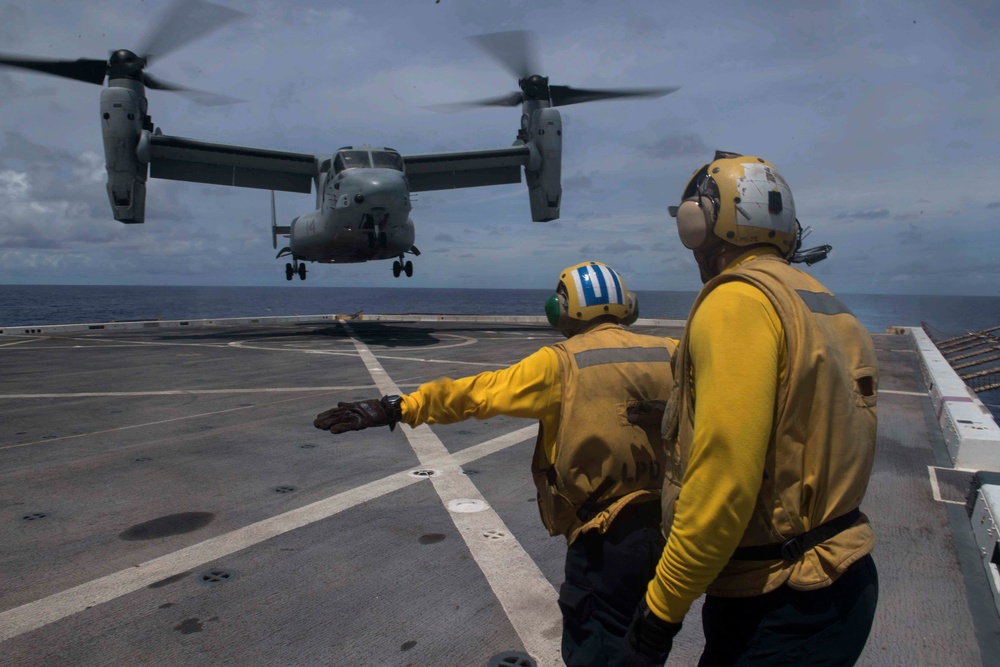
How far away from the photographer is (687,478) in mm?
1673

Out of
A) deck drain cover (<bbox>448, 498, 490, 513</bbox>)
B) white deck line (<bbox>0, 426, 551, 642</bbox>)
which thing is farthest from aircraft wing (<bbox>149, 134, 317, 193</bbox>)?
deck drain cover (<bbox>448, 498, 490, 513</bbox>)

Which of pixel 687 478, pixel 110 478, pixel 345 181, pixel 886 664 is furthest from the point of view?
pixel 345 181

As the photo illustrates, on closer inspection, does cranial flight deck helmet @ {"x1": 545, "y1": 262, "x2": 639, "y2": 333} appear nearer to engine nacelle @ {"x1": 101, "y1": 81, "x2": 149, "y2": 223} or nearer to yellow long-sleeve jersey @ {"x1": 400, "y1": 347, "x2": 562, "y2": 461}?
yellow long-sleeve jersey @ {"x1": 400, "y1": 347, "x2": 562, "y2": 461}

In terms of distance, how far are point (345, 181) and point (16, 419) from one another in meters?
12.7

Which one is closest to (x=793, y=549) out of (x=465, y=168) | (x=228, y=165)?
(x=465, y=168)

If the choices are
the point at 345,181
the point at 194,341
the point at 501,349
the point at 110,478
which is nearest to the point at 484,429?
the point at 110,478

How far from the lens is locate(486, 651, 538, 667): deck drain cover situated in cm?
313

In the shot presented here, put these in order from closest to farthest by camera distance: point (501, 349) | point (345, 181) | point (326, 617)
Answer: point (326, 617), point (501, 349), point (345, 181)

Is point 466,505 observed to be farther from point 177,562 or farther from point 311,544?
point 177,562

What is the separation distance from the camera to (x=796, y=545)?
1725mm

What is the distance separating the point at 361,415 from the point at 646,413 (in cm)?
119

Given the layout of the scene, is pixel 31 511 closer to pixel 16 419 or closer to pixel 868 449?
pixel 16 419

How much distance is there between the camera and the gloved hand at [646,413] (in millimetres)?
2512

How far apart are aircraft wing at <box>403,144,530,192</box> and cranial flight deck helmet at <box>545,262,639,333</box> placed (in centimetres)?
2318
